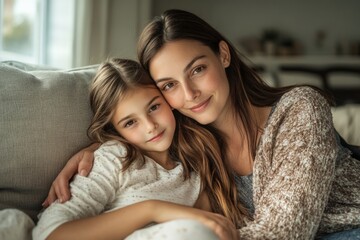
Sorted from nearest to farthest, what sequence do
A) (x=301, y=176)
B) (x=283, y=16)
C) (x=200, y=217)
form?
(x=200, y=217)
(x=301, y=176)
(x=283, y=16)

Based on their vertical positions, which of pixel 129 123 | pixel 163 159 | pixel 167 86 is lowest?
pixel 163 159

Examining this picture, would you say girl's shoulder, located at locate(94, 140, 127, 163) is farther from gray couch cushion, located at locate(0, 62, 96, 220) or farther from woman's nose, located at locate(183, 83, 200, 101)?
woman's nose, located at locate(183, 83, 200, 101)

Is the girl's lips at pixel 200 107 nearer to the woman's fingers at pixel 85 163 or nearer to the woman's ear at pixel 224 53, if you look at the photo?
the woman's ear at pixel 224 53

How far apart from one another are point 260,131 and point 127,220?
0.57 metres

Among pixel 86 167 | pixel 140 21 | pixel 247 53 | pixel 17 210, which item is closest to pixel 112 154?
pixel 86 167

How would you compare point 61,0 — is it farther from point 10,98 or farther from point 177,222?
point 177,222

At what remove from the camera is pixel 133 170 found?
1.17 metres

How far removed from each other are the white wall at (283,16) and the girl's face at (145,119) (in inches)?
149

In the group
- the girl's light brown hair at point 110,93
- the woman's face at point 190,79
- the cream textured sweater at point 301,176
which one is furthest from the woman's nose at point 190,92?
the cream textured sweater at point 301,176

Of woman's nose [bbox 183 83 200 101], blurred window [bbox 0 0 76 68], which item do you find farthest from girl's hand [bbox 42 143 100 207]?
blurred window [bbox 0 0 76 68]

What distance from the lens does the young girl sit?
39.1 inches

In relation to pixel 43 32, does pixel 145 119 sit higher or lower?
higher

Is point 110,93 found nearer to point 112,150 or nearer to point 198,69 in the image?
point 112,150

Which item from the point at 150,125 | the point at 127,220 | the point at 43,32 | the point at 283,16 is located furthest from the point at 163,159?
the point at 283,16
